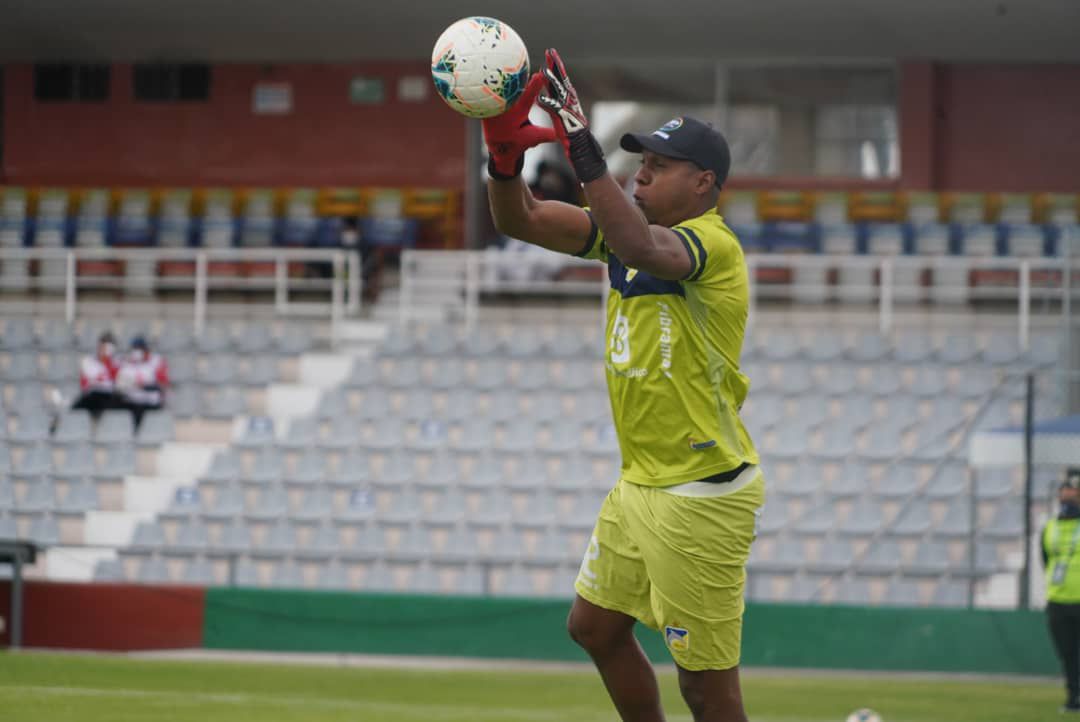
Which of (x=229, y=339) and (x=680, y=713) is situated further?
(x=229, y=339)

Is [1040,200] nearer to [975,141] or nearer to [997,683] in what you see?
[975,141]

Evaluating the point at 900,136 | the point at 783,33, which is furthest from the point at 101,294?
the point at 900,136

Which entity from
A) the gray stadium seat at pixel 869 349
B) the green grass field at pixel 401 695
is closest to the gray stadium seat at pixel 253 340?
the green grass field at pixel 401 695

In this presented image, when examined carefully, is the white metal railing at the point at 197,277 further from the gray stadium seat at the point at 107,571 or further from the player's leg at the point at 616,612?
the player's leg at the point at 616,612

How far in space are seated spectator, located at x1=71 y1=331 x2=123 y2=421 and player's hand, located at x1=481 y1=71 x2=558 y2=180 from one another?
1283 centimetres

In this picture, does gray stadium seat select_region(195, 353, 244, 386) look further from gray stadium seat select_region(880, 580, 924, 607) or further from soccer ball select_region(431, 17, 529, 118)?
soccer ball select_region(431, 17, 529, 118)

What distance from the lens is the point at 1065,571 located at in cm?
1191

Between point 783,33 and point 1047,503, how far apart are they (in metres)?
8.43

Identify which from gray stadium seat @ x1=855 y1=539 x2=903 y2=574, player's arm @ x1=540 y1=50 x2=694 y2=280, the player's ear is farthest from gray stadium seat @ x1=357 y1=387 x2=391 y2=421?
player's arm @ x1=540 y1=50 x2=694 y2=280

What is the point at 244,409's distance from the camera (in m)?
17.7

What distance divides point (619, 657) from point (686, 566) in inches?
17.7

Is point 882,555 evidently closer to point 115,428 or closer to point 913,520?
point 913,520

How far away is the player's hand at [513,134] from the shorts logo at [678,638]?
1557mm

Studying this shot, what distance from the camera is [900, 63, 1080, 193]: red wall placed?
22.8 meters
